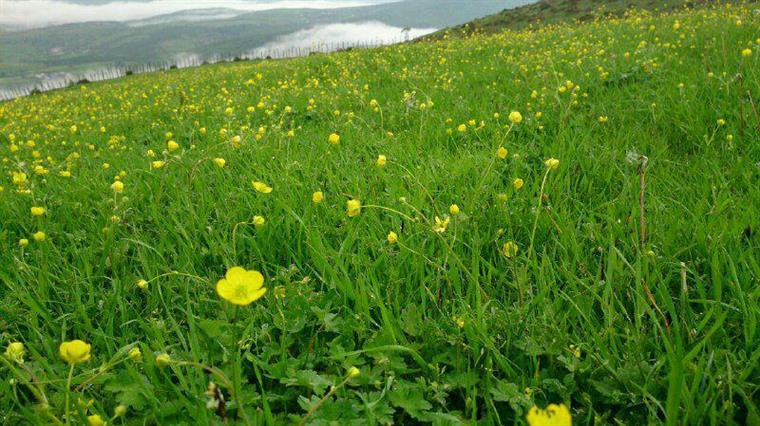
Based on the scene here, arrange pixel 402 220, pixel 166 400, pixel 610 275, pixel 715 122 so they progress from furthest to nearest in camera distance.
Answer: pixel 715 122
pixel 402 220
pixel 610 275
pixel 166 400

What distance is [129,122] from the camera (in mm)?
7137

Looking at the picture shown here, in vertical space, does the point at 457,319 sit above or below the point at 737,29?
below

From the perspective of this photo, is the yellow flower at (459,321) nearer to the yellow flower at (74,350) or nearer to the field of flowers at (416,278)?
the field of flowers at (416,278)

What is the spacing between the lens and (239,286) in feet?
3.88

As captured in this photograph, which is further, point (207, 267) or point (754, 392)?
point (207, 267)

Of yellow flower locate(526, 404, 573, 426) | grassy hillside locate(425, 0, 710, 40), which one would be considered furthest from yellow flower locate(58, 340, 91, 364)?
grassy hillside locate(425, 0, 710, 40)

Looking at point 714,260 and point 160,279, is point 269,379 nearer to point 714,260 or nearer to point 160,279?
point 160,279

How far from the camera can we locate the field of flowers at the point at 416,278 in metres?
1.49

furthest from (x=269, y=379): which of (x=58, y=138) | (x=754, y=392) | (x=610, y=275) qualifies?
(x=58, y=138)

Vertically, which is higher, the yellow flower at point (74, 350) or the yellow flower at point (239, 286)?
the yellow flower at point (239, 286)

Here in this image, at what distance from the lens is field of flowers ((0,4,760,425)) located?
4.88 feet

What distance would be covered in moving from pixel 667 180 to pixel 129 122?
7381 mm

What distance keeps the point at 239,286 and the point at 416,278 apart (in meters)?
1.10

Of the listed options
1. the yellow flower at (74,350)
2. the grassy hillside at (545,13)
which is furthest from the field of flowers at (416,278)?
the grassy hillside at (545,13)
